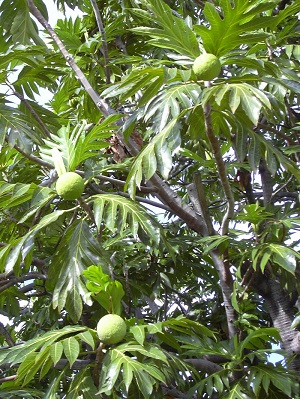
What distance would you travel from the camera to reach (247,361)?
108 inches

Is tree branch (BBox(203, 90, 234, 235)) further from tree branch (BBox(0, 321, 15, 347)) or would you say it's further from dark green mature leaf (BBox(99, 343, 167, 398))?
tree branch (BBox(0, 321, 15, 347))

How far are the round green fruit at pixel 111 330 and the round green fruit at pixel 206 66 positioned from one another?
2.64 feet

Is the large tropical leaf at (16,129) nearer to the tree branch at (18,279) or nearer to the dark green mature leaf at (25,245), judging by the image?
the dark green mature leaf at (25,245)

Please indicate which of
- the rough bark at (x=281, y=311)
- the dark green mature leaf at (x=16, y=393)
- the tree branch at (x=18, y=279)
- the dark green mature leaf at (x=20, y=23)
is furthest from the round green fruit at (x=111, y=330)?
the dark green mature leaf at (x=20, y=23)

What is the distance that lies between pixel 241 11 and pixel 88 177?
2.75ft

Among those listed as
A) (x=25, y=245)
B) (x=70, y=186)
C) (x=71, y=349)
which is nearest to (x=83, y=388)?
(x=71, y=349)

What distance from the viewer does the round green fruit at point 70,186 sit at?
6.66 feet

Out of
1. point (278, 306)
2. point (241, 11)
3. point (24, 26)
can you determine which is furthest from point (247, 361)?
point (24, 26)

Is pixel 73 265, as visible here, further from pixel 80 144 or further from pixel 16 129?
pixel 16 129

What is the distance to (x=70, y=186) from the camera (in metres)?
2.03

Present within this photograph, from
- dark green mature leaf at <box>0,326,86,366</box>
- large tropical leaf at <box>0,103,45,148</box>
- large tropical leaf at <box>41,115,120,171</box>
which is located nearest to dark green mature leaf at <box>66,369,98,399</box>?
dark green mature leaf at <box>0,326,86,366</box>

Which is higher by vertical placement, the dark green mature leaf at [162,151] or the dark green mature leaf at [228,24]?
the dark green mature leaf at [228,24]

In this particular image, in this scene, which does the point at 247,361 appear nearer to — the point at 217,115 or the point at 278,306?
the point at 278,306

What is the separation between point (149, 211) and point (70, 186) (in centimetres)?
71
